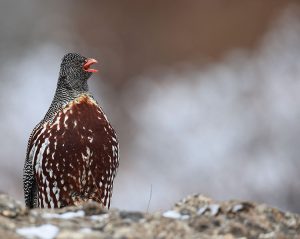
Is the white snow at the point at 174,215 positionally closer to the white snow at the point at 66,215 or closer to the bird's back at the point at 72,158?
the white snow at the point at 66,215

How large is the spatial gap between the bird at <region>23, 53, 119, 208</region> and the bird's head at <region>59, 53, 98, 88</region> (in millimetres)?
587

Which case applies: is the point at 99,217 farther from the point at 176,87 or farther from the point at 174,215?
the point at 176,87

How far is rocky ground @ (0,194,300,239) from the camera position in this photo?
6.57m

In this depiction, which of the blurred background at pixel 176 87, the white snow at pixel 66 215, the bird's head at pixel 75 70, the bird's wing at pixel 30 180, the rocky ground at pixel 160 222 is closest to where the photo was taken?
the rocky ground at pixel 160 222

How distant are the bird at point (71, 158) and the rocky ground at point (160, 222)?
3.18 meters

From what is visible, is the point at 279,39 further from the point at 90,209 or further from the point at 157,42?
the point at 90,209

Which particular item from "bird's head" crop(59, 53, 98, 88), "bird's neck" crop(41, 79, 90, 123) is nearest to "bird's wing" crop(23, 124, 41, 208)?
Result: "bird's neck" crop(41, 79, 90, 123)

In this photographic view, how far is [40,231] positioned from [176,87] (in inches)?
846

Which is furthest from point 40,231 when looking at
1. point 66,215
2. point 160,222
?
point 160,222

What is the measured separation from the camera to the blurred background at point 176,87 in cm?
2209

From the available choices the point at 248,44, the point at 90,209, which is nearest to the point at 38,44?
the point at 248,44

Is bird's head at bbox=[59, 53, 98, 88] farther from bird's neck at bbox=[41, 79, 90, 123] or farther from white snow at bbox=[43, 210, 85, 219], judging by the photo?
white snow at bbox=[43, 210, 85, 219]

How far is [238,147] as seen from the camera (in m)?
23.6

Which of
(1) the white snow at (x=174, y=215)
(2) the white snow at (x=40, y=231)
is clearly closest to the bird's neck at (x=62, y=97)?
(1) the white snow at (x=174, y=215)
